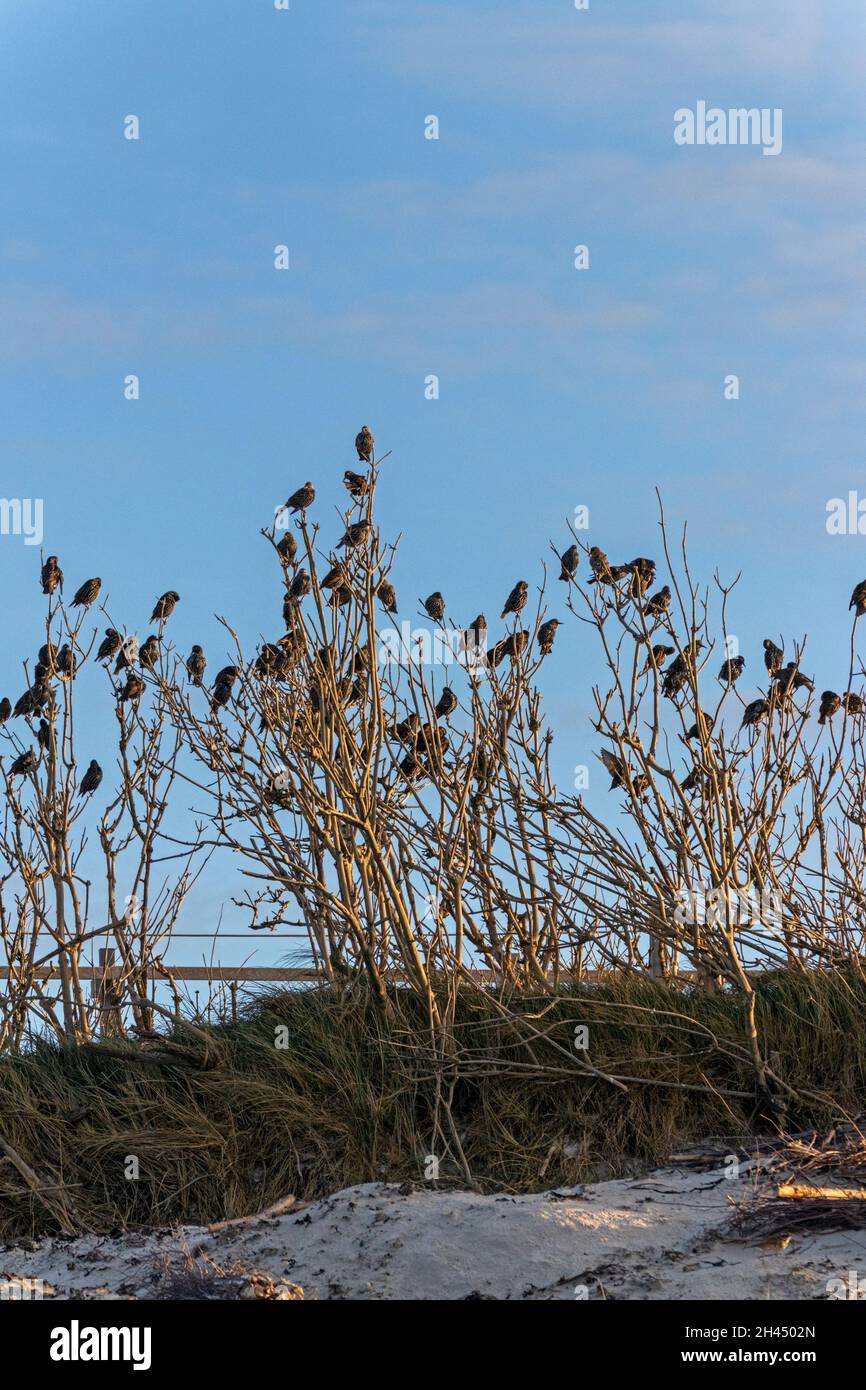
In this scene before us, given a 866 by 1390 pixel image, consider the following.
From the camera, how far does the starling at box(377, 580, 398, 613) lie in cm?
787

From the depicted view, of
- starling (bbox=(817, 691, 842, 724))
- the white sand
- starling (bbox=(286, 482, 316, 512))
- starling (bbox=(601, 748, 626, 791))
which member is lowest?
the white sand

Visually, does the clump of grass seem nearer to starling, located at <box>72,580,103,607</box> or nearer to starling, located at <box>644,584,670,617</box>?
starling, located at <box>644,584,670,617</box>

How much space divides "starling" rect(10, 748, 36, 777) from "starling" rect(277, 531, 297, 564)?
2820mm

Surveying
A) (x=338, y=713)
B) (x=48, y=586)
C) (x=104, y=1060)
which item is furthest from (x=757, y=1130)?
(x=48, y=586)

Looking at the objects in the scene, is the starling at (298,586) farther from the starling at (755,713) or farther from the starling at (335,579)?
the starling at (755,713)

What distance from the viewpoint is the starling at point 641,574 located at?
8.05m

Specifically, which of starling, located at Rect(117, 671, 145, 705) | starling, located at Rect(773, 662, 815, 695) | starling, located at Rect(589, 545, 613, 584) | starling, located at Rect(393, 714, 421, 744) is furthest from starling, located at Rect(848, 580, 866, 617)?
starling, located at Rect(117, 671, 145, 705)

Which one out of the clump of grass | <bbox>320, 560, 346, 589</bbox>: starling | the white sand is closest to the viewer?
the white sand

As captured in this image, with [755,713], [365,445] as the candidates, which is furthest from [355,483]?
[755,713]

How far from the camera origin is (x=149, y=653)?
359 inches

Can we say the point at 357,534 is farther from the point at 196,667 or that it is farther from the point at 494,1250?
the point at 494,1250

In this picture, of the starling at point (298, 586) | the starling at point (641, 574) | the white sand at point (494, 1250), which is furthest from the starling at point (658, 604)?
the white sand at point (494, 1250)

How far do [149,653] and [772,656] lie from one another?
12.6 ft

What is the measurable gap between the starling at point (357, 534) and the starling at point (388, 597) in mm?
300
